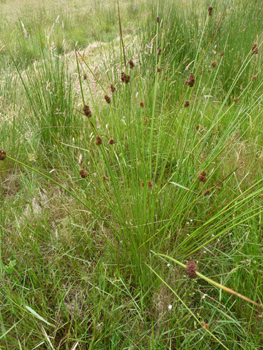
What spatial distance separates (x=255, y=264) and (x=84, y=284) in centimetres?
71

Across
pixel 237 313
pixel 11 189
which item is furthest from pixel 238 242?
pixel 11 189

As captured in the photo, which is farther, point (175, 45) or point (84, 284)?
point (175, 45)

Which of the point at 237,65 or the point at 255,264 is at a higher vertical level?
the point at 237,65

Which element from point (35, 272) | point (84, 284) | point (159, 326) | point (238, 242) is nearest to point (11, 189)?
point (35, 272)

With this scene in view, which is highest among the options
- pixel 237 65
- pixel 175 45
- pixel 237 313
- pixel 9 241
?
pixel 175 45

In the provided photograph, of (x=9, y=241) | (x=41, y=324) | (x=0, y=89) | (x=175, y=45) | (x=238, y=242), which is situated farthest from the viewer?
(x=175, y=45)

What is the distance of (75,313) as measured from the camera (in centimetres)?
91

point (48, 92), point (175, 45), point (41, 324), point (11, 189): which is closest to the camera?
point (41, 324)

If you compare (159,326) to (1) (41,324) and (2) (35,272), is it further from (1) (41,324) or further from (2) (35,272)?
(2) (35,272)

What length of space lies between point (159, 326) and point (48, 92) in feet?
5.43

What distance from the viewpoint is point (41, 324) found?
0.88 metres

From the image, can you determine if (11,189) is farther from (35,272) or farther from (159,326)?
(159,326)

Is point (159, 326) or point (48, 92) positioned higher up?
point (48, 92)

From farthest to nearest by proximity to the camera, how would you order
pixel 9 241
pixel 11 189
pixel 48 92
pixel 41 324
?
pixel 48 92, pixel 11 189, pixel 9 241, pixel 41 324
